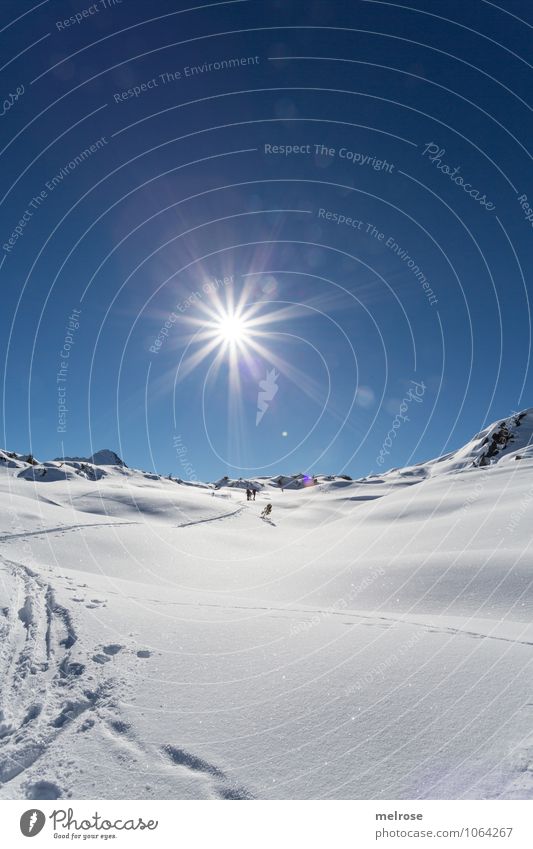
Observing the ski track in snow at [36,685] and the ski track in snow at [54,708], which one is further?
the ski track in snow at [36,685]

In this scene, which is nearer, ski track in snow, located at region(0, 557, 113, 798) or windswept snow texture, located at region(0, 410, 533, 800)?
windswept snow texture, located at region(0, 410, 533, 800)

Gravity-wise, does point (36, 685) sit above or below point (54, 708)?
above

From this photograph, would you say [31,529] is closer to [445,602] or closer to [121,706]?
[121,706]

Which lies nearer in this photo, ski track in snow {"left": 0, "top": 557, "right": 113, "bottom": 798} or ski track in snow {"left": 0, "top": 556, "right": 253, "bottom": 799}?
ski track in snow {"left": 0, "top": 556, "right": 253, "bottom": 799}

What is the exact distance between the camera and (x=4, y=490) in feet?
98.6

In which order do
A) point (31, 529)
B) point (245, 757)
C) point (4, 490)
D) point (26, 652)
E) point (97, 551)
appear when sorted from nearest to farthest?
point (245, 757) < point (26, 652) < point (97, 551) < point (31, 529) < point (4, 490)

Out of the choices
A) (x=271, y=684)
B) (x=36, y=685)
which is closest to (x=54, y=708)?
(x=36, y=685)

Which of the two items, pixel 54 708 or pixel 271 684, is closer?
pixel 54 708

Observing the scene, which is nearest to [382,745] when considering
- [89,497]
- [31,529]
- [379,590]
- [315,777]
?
[315,777]

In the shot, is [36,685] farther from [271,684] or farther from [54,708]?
[271,684]

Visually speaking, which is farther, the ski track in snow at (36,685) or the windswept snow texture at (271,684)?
the ski track in snow at (36,685)

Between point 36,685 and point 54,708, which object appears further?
point 36,685

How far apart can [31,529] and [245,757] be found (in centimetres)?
1698

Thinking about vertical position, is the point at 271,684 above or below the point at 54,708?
above
